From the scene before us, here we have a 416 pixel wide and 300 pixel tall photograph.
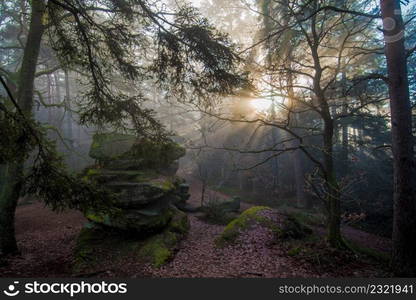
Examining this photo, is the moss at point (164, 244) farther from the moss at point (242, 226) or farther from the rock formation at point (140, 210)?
the moss at point (242, 226)

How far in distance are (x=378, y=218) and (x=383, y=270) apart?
808cm

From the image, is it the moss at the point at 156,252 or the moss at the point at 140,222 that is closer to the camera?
the moss at the point at 156,252

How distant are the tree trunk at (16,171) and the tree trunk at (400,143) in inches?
337

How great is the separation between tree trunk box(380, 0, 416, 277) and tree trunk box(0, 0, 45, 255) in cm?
857

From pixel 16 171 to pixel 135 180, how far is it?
3.29m

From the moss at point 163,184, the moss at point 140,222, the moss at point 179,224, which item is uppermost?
the moss at point 163,184

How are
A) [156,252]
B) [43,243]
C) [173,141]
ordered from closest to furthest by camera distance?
[173,141] → [156,252] → [43,243]

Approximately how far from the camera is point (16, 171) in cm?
630

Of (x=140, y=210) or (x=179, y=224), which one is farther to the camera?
(x=179, y=224)

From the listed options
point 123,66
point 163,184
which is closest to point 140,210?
point 163,184

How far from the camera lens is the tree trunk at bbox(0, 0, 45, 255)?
20.1ft

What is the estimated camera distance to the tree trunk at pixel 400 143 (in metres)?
4.82

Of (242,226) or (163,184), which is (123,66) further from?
(242,226)

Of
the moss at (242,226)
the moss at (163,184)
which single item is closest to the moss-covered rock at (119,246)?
the moss at (163,184)
